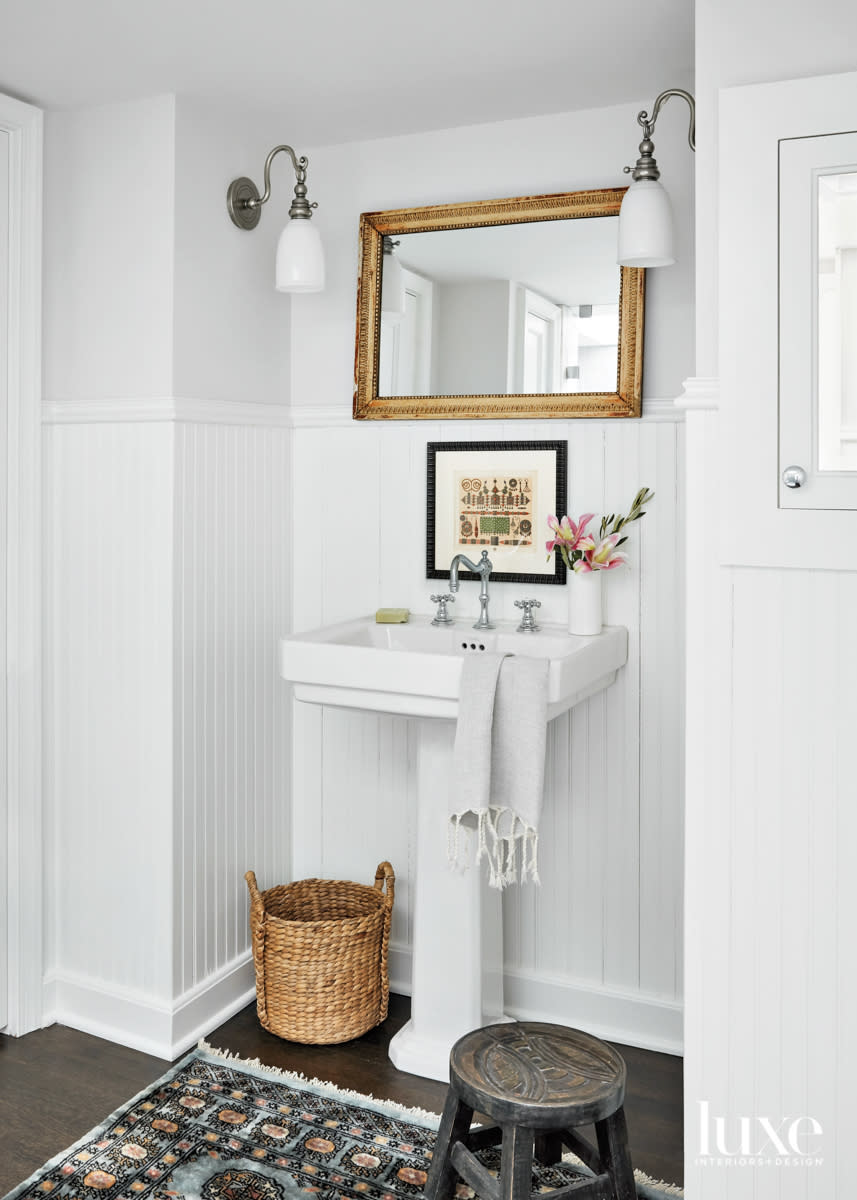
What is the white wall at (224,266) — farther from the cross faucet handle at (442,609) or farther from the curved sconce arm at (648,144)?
the curved sconce arm at (648,144)

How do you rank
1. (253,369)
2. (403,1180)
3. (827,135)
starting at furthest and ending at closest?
1. (253,369)
2. (403,1180)
3. (827,135)

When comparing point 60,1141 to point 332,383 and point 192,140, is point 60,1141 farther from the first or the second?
point 192,140

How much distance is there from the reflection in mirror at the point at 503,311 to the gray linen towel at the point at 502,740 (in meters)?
0.85

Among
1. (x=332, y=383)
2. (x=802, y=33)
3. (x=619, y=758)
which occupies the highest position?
(x=802, y=33)

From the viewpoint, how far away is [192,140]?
8.39 feet

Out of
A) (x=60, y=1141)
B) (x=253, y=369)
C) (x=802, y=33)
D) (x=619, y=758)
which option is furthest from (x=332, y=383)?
(x=60, y=1141)

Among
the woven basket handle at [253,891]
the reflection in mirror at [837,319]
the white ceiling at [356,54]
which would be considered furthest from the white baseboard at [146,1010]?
the white ceiling at [356,54]

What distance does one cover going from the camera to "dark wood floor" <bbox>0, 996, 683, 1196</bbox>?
7.25 feet

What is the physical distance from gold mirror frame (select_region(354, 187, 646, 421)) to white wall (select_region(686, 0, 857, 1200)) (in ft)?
2.69

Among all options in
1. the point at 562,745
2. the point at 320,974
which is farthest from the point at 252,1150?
the point at 562,745

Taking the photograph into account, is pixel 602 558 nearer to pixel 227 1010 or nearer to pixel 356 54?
pixel 356 54

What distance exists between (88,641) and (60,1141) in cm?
117

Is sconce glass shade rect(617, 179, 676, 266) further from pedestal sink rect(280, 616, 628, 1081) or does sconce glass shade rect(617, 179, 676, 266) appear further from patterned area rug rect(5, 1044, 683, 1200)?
patterned area rug rect(5, 1044, 683, 1200)

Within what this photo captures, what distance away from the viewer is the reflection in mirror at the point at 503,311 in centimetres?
259
